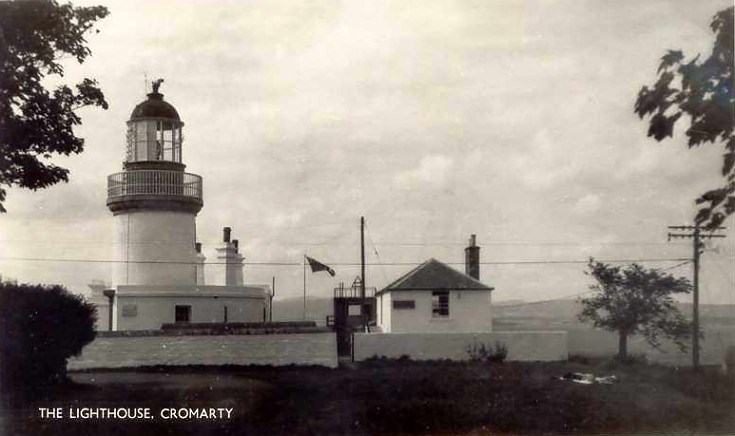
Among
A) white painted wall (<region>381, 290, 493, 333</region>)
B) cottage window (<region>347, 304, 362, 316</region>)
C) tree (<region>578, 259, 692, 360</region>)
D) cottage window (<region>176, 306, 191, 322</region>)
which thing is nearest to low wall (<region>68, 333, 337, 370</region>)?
cottage window (<region>176, 306, 191, 322</region>)

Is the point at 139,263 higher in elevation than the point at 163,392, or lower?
higher

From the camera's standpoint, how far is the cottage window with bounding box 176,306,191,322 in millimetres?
24312

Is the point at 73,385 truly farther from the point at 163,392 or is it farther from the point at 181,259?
the point at 181,259

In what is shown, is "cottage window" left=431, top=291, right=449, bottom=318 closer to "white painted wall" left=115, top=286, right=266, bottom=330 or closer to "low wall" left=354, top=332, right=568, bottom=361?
"low wall" left=354, top=332, right=568, bottom=361

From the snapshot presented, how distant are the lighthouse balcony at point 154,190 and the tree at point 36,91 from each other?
939cm

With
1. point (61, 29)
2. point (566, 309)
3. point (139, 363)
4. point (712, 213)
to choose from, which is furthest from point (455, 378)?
point (61, 29)

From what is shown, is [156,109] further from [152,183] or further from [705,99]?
[705,99]

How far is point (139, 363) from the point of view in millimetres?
20766

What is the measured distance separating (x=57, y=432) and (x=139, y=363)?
8.48 meters

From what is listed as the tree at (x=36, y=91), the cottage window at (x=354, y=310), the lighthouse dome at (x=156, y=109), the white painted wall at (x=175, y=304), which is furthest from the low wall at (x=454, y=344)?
the tree at (x=36, y=91)

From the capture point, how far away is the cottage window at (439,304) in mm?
27031

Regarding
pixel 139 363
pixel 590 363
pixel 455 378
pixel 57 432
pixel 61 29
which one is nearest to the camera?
pixel 57 432

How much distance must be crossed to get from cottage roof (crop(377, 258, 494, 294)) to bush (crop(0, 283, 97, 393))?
11334 millimetres

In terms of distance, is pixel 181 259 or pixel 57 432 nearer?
pixel 57 432
